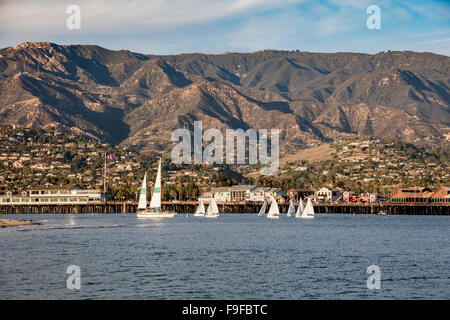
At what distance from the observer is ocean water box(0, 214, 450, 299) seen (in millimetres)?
55906

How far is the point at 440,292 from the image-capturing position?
5678 cm

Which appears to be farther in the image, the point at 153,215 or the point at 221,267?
the point at 153,215

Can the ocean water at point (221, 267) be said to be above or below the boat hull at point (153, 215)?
below

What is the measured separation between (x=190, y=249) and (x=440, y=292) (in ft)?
139

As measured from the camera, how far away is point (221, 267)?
71.2 m

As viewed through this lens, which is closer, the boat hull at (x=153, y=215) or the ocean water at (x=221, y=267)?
the ocean water at (x=221, y=267)

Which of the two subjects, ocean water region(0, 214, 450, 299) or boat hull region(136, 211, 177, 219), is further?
boat hull region(136, 211, 177, 219)

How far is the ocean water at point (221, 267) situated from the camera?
2201 inches

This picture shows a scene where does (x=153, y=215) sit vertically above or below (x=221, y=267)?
above

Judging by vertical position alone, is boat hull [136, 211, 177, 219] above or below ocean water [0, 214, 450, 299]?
above

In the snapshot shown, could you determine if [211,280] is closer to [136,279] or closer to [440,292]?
[136,279]

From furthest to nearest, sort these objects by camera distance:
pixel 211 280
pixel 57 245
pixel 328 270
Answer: pixel 57 245, pixel 328 270, pixel 211 280
